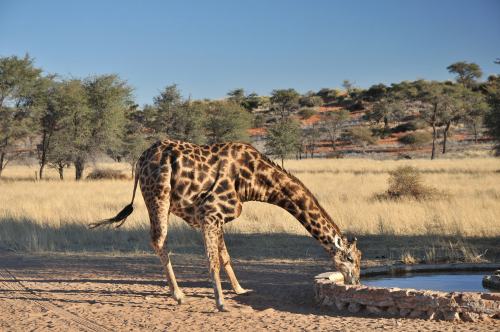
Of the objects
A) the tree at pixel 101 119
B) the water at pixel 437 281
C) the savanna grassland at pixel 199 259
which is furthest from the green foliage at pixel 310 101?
the water at pixel 437 281

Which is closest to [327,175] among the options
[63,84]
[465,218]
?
[63,84]

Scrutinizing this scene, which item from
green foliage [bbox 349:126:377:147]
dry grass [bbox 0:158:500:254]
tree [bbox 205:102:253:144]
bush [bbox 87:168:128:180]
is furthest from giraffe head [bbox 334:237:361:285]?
green foliage [bbox 349:126:377:147]

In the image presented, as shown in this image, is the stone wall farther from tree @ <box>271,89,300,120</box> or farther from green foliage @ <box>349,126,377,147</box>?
tree @ <box>271,89,300,120</box>

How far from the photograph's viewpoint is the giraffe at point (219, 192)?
25.3 feet

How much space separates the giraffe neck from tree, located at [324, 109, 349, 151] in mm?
60708

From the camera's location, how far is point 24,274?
10.5 m

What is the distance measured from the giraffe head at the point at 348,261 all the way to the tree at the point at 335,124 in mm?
61004

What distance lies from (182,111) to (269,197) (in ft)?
112

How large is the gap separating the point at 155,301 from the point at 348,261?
2673mm

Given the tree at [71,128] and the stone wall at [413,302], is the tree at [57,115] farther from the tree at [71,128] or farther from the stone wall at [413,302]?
the stone wall at [413,302]

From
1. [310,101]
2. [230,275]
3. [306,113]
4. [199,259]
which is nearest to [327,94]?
[310,101]

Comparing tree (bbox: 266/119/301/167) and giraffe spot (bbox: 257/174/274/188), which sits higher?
tree (bbox: 266/119/301/167)

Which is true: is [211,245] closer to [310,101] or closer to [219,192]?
[219,192]

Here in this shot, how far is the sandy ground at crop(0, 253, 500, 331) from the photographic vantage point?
6758 mm
